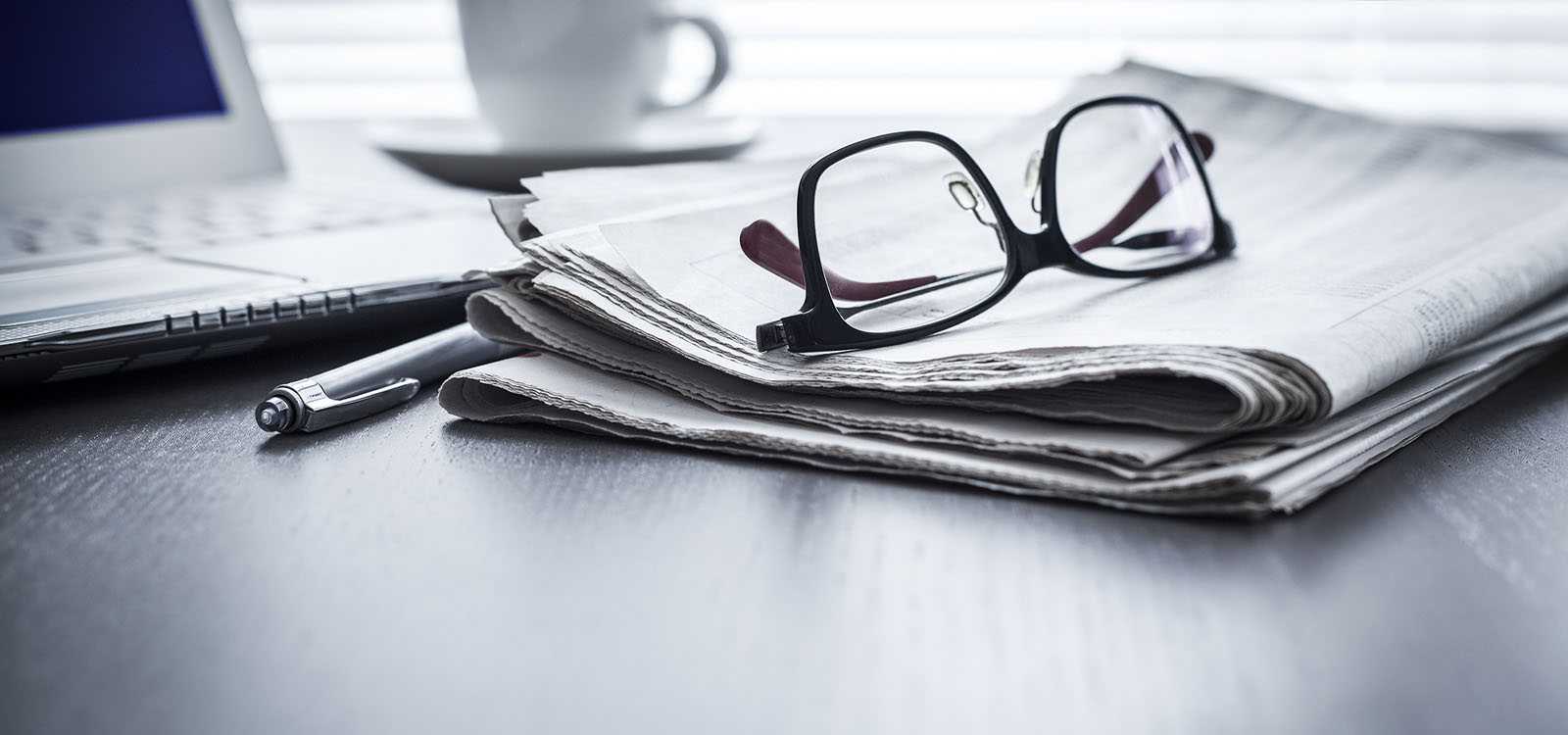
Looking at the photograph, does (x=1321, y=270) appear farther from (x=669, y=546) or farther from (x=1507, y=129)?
(x=1507, y=129)

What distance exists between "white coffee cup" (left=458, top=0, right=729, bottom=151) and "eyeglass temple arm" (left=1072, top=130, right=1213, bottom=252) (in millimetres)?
419

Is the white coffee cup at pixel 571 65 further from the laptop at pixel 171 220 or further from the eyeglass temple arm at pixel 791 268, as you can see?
the eyeglass temple arm at pixel 791 268

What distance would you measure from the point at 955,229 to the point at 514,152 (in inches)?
16.0

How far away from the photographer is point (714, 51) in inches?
35.6

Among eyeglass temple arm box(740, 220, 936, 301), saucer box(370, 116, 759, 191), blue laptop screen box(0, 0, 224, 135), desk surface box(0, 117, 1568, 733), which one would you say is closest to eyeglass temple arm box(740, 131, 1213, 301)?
eyeglass temple arm box(740, 220, 936, 301)

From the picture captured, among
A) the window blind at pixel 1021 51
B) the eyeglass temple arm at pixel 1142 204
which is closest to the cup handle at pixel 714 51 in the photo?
the window blind at pixel 1021 51

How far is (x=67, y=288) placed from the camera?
0.55 metres

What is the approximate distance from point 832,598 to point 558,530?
0.31 feet

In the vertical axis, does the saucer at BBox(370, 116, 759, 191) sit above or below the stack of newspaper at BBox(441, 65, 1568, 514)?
above

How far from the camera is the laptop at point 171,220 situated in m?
0.46

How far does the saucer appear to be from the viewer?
0.81m

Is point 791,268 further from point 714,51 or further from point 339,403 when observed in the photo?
point 714,51

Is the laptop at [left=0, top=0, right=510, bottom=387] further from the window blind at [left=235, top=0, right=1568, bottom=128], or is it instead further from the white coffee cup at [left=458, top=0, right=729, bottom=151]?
the window blind at [left=235, top=0, right=1568, bottom=128]

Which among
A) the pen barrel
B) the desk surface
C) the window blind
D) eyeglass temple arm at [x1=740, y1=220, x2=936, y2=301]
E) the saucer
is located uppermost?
the window blind
